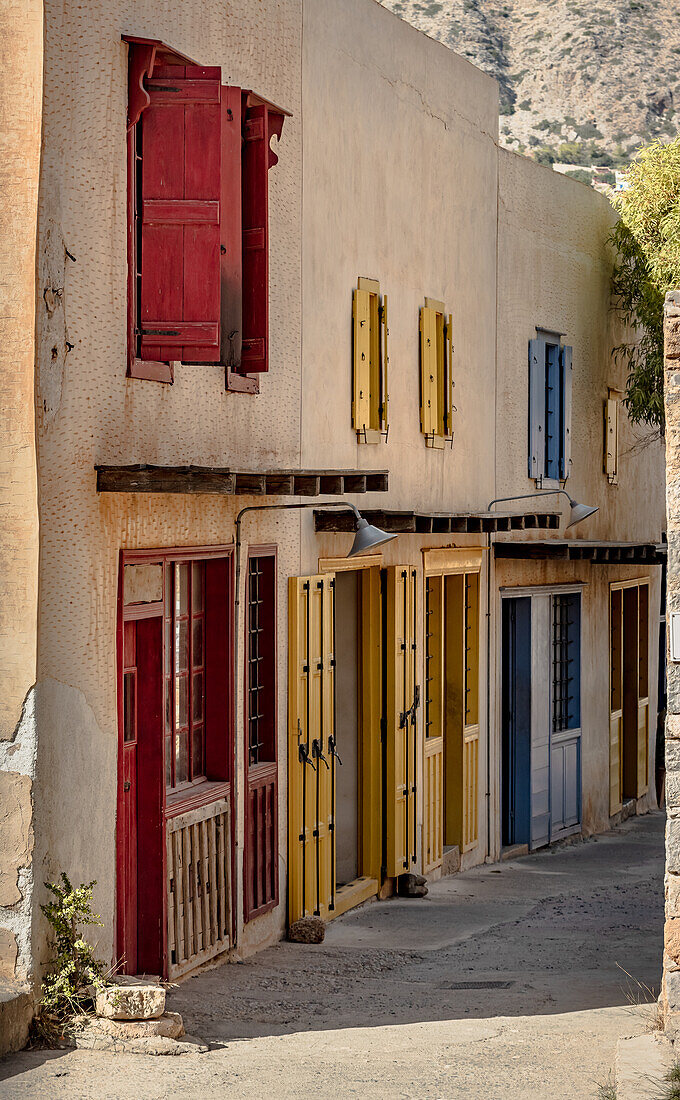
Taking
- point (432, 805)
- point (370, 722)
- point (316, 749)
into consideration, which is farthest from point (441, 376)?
point (316, 749)

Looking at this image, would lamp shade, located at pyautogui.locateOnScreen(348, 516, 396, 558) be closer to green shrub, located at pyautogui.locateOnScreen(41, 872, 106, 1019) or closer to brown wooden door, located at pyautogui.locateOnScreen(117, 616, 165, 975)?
brown wooden door, located at pyautogui.locateOnScreen(117, 616, 165, 975)

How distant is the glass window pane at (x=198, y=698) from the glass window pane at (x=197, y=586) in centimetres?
40

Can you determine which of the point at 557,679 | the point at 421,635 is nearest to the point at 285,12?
the point at 421,635

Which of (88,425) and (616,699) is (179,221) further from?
(616,699)

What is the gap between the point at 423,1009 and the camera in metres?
8.18

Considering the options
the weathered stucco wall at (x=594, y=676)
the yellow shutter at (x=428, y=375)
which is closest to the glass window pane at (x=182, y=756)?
the yellow shutter at (x=428, y=375)

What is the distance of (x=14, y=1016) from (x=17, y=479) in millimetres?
2345

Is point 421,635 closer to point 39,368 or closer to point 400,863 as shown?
point 400,863

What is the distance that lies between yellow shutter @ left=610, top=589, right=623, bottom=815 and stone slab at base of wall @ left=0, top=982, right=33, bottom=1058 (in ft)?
38.0

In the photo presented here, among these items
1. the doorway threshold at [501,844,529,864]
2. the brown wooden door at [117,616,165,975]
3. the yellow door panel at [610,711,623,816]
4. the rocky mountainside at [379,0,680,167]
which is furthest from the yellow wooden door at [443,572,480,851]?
the rocky mountainside at [379,0,680,167]

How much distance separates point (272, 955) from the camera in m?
9.42

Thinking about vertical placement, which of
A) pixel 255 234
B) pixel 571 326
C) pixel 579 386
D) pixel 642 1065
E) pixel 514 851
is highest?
pixel 571 326

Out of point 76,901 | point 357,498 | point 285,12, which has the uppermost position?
point 285,12

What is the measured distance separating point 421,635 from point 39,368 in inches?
242
